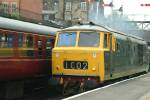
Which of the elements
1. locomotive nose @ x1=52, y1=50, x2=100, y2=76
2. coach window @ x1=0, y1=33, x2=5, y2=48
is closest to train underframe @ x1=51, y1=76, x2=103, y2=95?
locomotive nose @ x1=52, y1=50, x2=100, y2=76

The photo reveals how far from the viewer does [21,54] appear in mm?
17703

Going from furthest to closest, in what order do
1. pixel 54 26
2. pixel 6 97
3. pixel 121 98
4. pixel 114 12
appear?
pixel 114 12 < pixel 54 26 < pixel 6 97 < pixel 121 98

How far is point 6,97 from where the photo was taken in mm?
17188

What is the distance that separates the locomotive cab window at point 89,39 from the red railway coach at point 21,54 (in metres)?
1.51

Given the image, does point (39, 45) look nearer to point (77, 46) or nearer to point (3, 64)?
point (77, 46)

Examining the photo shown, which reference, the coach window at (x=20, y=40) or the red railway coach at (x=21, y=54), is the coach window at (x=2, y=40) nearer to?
the red railway coach at (x=21, y=54)

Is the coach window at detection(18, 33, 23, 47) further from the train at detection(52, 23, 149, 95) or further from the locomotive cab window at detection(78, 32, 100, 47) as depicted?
the locomotive cab window at detection(78, 32, 100, 47)

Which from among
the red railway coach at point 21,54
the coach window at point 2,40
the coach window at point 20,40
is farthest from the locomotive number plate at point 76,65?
the coach window at point 2,40

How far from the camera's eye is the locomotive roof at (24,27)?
54.4 ft

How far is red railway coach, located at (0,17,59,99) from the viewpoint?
16.5 m

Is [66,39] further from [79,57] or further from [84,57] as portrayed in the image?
[84,57]

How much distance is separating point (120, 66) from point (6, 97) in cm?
747

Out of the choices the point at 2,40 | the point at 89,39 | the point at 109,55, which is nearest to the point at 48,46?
the point at 89,39

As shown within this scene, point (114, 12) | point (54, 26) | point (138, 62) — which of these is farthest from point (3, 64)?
point (114, 12)
